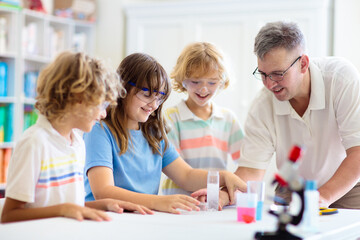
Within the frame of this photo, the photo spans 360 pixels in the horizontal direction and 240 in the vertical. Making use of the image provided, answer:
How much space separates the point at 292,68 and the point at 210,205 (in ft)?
2.42

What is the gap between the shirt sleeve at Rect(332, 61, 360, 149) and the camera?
2051 millimetres

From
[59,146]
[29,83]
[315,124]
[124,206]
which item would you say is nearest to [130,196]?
[124,206]

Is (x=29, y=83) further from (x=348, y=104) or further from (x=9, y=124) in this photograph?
(x=348, y=104)

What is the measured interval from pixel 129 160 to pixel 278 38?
0.81m

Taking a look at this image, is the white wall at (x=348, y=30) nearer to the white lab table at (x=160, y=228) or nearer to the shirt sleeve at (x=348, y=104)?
the shirt sleeve at (x=348, y=104)

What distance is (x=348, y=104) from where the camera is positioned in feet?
6.79

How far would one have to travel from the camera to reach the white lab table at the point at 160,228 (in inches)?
45.3

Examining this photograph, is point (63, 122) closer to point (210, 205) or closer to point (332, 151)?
point (210, 205)

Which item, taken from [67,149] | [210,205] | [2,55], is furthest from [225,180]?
[2,55]

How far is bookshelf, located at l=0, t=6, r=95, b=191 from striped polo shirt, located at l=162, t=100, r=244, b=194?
81.2 inches

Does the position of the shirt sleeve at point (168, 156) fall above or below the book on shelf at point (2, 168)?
above

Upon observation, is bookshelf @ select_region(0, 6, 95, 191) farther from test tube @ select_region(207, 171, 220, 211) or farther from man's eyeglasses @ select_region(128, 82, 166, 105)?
test tube @ select_region(207, 171, 220, 211)

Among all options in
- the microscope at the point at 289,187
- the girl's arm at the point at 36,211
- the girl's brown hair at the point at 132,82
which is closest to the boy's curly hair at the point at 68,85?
the girl's arm at the point at 36,211

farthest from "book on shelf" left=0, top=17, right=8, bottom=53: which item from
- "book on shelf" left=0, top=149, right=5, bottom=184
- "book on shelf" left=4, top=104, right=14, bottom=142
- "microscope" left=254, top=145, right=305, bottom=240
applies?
"microscope" left=254, top=145, right=305, bottom=240
